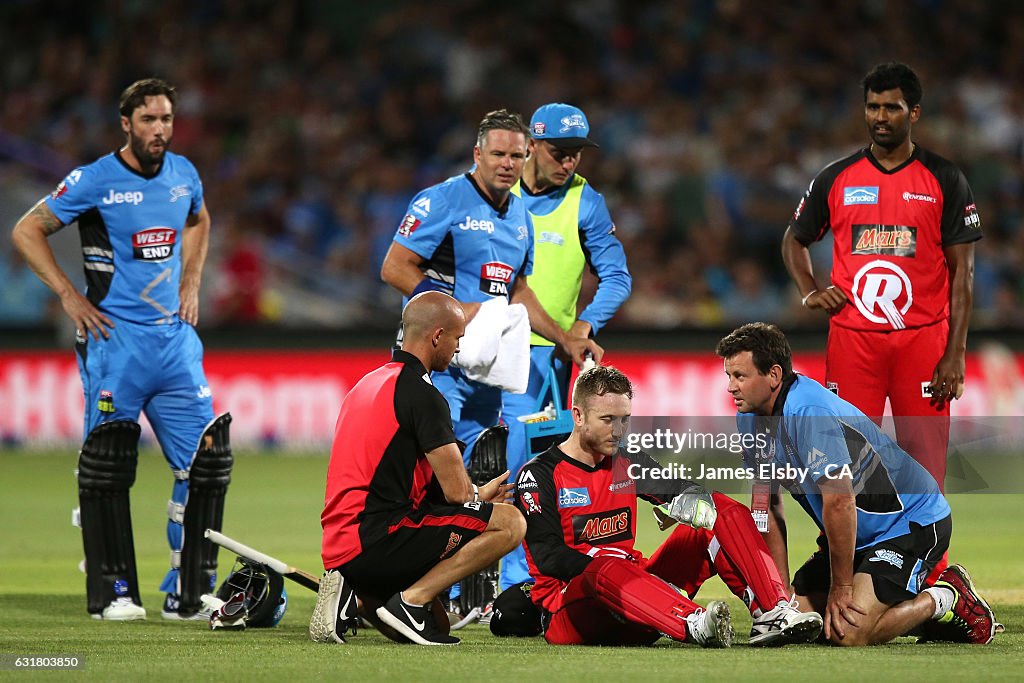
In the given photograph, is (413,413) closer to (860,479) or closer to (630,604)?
(630,604)

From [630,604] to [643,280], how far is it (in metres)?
10.9

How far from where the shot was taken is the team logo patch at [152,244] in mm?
7926

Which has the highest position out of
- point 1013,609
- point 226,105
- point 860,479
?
point 226,105

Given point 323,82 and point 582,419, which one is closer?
point 582,419

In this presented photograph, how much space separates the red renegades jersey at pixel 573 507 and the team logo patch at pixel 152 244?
2521 mm

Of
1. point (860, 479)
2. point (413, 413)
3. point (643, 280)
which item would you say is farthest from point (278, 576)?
point (643, 280)

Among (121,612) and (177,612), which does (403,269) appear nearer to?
(177,612)

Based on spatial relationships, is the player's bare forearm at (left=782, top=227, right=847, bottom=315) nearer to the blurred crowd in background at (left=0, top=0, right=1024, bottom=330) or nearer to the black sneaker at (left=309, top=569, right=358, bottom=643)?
the black sneaker at (left=309, top=569, right=358, bottom=643)

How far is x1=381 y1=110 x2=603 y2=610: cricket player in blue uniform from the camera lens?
7.71 m

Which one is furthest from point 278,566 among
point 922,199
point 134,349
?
point 922,199

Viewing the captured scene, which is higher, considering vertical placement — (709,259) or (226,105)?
(226,105)

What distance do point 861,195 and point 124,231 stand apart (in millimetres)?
3876

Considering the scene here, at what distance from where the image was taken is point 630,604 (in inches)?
241

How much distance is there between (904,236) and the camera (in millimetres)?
7848
